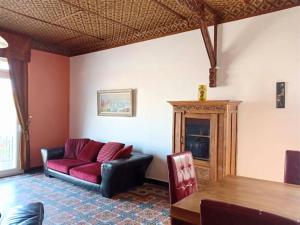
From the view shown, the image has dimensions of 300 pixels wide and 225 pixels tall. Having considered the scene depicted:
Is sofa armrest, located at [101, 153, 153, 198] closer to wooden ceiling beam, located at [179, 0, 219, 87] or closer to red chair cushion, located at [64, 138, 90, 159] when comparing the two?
red chair cushion, located at [64, 138, 90, 159]

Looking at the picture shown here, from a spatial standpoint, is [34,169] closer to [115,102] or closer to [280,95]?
[115,102]

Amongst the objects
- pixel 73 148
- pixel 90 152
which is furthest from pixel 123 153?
pixel 73 148

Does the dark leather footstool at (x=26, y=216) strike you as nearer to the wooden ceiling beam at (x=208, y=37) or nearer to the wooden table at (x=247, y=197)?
the wooden table at (x=247, y=197)

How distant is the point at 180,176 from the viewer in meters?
2.02

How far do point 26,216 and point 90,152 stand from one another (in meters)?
2.90

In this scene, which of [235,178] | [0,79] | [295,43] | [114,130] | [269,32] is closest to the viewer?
[235,178]

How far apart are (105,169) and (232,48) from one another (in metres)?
2.60

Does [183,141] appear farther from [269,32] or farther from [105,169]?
[269,32]

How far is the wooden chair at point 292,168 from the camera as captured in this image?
2.15 metres

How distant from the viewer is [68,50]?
5688mm

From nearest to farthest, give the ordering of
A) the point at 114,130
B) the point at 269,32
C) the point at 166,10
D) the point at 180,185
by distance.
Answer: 1. the point at 180,185
2. the point at 269,32
3. the point at 166,10
4. the point at 114,130

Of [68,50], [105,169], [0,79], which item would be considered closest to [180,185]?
[105,169]

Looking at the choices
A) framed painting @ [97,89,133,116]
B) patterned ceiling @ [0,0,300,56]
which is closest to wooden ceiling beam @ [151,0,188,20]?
patterned ceiling @ [0,0,300,56]

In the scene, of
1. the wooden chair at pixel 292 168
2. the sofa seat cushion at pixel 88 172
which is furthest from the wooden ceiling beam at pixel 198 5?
the sofa seat cushion at pixel 88 172
